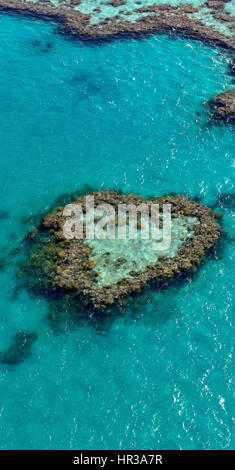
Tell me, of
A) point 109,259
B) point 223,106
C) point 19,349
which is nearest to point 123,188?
point 109,259

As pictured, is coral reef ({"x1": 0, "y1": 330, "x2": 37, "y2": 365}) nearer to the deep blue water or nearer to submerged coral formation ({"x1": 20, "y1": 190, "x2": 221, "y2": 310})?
the deep blue water

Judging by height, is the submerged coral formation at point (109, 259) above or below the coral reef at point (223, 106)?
below

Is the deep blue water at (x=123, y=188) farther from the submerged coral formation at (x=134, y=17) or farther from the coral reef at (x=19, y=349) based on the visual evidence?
the submerged coral formation at (x=134, y=17)

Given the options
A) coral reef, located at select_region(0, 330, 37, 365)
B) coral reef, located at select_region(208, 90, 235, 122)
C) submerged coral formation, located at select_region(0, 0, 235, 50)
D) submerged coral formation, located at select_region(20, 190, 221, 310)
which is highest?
submerged coral formation, located at select_region(0, 0, 235, 50)

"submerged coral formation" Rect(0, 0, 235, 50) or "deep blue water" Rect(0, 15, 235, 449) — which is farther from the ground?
"submerged coral formation" Rect(0, 0, 235, 50)

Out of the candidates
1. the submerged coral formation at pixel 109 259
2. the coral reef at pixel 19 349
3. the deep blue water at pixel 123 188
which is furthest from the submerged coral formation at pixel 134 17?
the coral reef at pixel 19 349

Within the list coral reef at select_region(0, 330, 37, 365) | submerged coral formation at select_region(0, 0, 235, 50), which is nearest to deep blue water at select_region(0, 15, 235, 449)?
coral reef at select_region(0, 330, 37, 365)
